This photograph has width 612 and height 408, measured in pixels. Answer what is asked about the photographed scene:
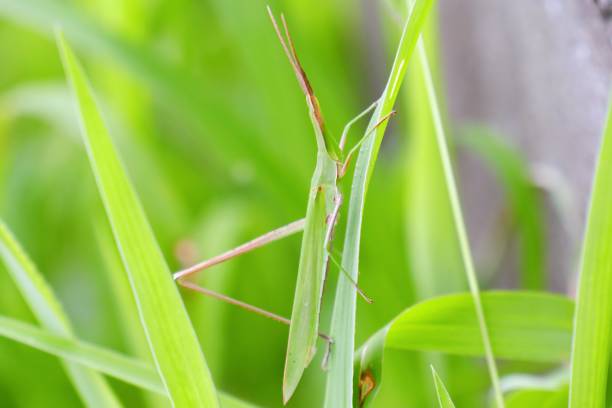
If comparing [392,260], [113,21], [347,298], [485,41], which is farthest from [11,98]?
[347,298]

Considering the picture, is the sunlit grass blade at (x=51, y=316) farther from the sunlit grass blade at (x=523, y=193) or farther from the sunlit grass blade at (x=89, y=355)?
the sunlit grass blade at (x=523, y=193)

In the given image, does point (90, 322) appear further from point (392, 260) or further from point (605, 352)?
point (605, 352)

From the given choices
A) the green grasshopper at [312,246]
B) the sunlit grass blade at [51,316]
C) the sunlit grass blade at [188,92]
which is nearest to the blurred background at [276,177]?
the sunlit grass blade at [188,92]

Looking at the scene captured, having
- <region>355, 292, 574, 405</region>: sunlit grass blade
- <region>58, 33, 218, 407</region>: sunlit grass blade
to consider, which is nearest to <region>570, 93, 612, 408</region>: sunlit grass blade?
<region>355, 292, 574, 405</region>: sunlit grass blade

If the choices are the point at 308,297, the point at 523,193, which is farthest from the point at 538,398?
the point at 523,193

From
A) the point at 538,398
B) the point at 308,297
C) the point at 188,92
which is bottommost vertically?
the point at 538,398

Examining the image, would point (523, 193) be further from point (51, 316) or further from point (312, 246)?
point (51, 316)
